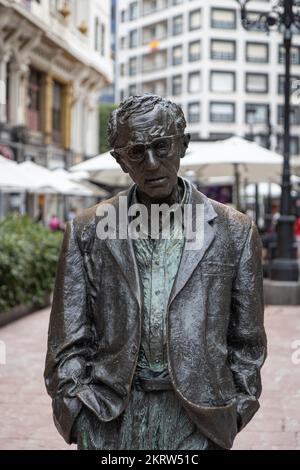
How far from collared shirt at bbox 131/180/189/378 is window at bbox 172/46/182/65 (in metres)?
61.1

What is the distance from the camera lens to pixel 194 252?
79.0 inches

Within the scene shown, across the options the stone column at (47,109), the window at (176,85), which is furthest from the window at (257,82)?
the stone column at (47,109)

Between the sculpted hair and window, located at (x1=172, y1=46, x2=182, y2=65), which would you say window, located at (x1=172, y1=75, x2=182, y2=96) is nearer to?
window, located at (x1=172, y1=46, x2=182, y2=65)

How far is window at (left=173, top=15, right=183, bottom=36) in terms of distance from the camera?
6154 cm

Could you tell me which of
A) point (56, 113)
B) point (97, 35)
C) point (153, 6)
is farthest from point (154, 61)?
point (56, 113)

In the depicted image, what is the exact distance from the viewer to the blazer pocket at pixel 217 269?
2.02 meters

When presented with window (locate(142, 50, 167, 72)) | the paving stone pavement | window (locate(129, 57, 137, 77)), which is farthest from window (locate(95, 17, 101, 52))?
the paving stone pavement

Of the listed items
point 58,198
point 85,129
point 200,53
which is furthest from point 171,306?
point 200,53

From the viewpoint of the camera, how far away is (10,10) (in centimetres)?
2405

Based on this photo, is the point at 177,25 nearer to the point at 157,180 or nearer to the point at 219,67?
the point at 219,67

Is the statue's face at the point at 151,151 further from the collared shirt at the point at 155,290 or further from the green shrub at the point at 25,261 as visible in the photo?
the green shrub at the point at 25,261

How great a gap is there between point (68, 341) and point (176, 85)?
61.5m

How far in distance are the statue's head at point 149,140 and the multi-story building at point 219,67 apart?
56.7 m
